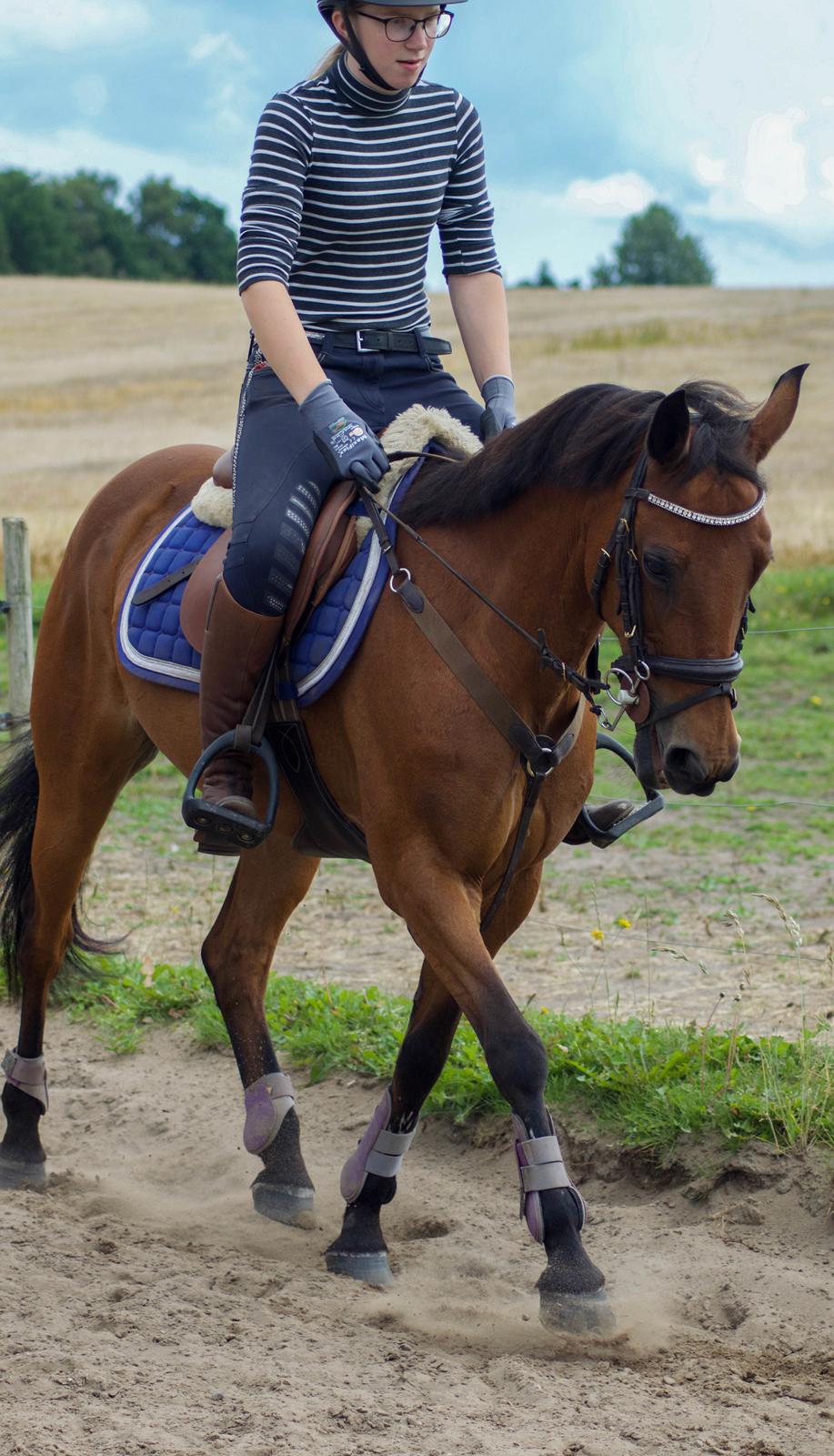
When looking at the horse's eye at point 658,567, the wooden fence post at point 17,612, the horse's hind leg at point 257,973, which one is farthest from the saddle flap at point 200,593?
the wooden fence post at point 17,612

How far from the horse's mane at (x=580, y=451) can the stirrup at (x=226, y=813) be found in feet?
2.55

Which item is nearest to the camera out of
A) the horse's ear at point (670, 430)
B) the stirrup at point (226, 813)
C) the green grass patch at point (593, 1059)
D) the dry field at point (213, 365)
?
the horse's ear at point (670, 430)

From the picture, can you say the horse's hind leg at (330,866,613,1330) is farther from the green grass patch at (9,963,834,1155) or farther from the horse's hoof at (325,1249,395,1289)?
the green grass patch at (9,963,834,1155)

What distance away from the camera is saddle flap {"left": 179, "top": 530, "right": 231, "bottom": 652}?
171 inches

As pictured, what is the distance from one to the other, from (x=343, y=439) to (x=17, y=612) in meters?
4.21

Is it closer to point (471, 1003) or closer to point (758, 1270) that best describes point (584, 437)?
point (471, 1003)

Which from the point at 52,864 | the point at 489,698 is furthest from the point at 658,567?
the point at 52,864

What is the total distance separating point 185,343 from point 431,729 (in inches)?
1542

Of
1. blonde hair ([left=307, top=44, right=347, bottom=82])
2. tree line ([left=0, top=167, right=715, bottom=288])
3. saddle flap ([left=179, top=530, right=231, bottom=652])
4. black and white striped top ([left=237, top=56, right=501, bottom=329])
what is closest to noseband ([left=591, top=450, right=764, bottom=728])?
black and white striped top ([left=237, top=56, right=501, bottom=329])

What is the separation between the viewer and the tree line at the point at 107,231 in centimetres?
7925

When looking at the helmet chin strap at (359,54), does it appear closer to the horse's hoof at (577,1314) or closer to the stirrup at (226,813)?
the stirrup at (226,813)

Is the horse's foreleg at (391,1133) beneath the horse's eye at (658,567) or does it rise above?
beneath

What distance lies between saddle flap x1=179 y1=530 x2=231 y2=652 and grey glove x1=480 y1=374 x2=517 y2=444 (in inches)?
31.7

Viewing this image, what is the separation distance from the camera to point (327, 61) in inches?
165
